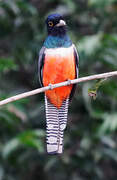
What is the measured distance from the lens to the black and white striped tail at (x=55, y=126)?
3848mm

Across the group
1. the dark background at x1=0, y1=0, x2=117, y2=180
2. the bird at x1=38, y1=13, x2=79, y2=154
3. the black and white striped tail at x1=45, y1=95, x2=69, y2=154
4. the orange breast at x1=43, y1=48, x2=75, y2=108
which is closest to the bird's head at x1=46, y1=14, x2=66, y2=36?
the bird at x1=38, y1=13, x2=79, y2=154

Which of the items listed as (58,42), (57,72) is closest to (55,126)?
(57,72)

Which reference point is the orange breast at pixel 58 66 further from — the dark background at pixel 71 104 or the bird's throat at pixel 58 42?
the dark background at pixel 71 104

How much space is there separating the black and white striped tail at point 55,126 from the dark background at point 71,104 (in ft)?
1.90

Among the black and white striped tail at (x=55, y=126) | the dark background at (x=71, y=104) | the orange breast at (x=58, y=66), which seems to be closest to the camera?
the black and white striped tail at (x=55, y=126)

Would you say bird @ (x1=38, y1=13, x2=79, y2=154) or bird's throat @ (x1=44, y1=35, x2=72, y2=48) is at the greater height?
bird's throat @ (x1=44, y1=35, x2=72, y2=48)

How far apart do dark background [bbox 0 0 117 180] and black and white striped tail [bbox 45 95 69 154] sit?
1.90 ft

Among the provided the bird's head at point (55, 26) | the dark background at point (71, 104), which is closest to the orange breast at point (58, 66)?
the bird's head at point (55, 26)

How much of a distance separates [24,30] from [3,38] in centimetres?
27

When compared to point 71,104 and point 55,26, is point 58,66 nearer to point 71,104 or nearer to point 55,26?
point 55,26

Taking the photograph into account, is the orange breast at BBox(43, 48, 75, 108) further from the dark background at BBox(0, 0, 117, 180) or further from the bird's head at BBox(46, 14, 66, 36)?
the dark background at BBox(0, 0, 117, 180)

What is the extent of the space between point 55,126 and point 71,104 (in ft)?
5.93

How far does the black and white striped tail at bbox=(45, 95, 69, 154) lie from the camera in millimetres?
3848

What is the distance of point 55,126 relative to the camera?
13.0 feet
